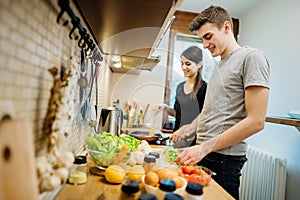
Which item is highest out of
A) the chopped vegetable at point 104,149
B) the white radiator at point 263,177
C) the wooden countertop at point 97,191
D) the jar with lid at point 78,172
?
the chopped vegetable at point 104,149

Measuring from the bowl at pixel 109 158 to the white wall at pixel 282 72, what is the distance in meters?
1.63

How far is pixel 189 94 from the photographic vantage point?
1385 millimetres

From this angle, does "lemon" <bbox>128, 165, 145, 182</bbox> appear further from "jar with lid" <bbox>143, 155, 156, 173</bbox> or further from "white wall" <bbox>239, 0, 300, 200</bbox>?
"white wall" <bbox>239, 0, 300, 200</bbox>

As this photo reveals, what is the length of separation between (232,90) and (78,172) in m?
0.82

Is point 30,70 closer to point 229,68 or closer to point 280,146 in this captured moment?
point 229,68

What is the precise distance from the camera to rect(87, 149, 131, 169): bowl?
0.79m

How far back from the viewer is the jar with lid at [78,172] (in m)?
0.70

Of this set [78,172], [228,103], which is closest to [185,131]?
[228,103]

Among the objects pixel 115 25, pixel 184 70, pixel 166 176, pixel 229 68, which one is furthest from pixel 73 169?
pixel 229 68

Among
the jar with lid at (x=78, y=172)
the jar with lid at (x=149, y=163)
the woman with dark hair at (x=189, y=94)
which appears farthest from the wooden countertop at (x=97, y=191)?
the woman with dark hair at (x=189, y=94)

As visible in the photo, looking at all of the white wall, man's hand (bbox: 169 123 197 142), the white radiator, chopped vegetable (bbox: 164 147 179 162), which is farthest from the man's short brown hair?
the white radiator

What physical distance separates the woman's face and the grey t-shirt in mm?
144

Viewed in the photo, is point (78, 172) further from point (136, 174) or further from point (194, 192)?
point (194, 192)

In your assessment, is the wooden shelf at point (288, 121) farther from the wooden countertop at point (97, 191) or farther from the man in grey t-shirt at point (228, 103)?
the wooden countertop at point (97, 191)
